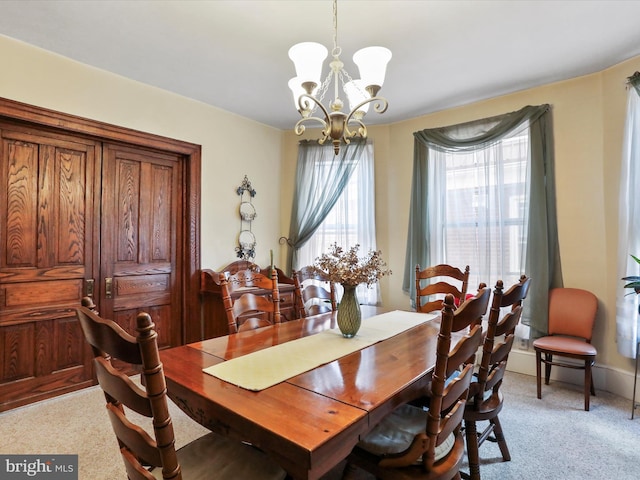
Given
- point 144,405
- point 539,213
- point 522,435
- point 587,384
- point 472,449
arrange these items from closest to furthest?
1. point 144,405
2. point 472,449
3. point 522,435
4. point 587,384
5. point 539,213

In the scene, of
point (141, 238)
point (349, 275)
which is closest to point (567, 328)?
point (349, 275)

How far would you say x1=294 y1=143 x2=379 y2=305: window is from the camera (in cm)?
412

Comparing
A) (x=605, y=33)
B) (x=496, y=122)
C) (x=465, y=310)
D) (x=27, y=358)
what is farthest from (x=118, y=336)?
(x=496, y=122)

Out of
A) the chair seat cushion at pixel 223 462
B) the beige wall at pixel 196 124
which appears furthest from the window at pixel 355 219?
the chair seat cushion at pixel 223 462

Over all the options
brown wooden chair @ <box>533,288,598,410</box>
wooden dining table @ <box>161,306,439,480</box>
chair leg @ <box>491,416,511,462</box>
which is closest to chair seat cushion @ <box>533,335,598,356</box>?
brown wooden chair @ <box>533,288,598,410</box>

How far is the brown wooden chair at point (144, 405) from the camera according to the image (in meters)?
0.81

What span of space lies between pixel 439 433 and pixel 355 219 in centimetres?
319

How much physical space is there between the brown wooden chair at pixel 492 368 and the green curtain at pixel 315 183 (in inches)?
109

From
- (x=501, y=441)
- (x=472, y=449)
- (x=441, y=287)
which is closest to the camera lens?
(x=472, y=449)

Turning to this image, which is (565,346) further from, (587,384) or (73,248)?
(73,248)

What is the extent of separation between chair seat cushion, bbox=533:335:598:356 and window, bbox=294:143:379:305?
67.5 inches

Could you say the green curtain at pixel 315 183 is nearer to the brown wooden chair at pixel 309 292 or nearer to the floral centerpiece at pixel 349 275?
the brown wooden chair at pixel 309 292

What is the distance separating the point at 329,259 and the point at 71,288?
2.42 m

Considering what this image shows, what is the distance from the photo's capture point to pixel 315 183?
431 centimetres
